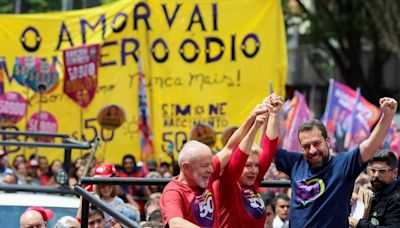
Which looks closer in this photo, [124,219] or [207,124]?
[124,219]

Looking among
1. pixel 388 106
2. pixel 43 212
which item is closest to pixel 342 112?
pixel 43 212

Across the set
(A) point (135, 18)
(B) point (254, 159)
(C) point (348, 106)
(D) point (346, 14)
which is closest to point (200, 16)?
(A) point (135, 18)

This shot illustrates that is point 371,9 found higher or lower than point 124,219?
higher

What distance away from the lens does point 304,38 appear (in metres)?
33.8

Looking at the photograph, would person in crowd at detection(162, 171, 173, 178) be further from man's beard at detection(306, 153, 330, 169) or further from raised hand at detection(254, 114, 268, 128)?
man's beard at detection(306, 153, 330, 169)

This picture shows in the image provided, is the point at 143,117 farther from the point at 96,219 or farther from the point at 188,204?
the point at 188,204

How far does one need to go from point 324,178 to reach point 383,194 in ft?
2.30

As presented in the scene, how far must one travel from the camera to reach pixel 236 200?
666 centimetres

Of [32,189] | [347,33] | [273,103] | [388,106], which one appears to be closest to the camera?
[388,106]

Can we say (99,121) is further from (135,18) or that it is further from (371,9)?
(371,9)

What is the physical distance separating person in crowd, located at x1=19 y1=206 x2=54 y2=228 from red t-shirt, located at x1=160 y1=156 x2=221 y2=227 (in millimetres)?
1747

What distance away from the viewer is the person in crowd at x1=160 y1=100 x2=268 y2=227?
6023mm

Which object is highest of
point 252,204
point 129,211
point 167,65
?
point 167,65

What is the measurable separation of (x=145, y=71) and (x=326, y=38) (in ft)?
59.7
